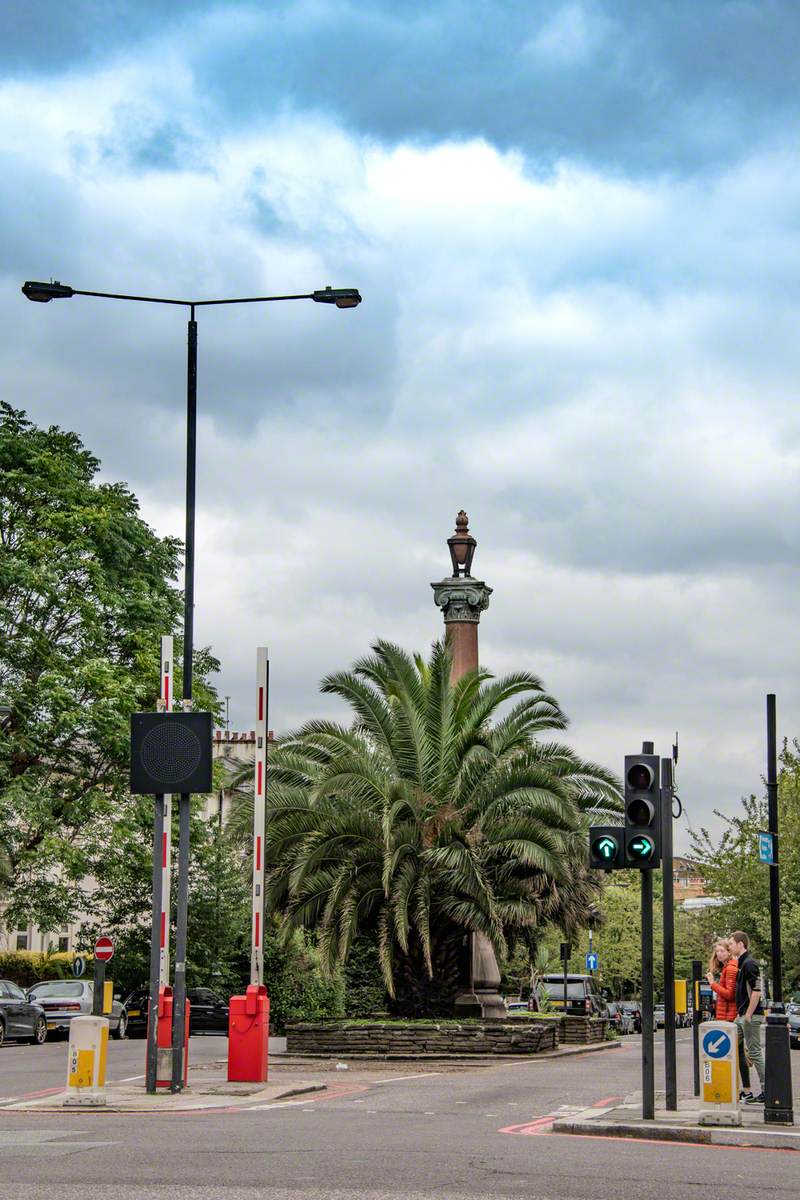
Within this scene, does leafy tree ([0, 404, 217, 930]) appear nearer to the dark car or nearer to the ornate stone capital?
the dark car

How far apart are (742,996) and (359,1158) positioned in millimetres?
7211

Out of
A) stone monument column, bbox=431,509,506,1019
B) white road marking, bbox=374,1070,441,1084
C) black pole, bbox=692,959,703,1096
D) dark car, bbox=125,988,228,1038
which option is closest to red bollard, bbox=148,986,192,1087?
white road marking, bbox=374,1070,441,1084

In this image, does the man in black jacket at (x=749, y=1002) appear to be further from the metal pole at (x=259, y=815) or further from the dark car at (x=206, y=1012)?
the dark car at (x=206, y=1012)

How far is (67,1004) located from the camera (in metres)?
40.8

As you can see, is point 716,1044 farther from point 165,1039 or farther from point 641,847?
point 165,1039

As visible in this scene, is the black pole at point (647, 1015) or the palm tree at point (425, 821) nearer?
the black pole at point (647, 1015)

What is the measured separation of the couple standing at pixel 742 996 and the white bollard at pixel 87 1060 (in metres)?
6.56

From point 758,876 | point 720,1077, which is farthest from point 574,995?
point 720,1077

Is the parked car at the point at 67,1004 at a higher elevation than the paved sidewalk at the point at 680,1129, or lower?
lower

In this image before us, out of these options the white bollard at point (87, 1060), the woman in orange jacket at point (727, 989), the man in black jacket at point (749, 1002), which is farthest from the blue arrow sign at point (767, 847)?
the white bollard at point (87, 1060)

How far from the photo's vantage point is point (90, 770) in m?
43.9

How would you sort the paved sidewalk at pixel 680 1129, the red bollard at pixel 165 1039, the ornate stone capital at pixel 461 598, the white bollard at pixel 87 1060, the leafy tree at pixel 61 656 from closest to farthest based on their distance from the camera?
the paved sidewalk at pixel 680 1129 < the white bollard at pixel 87 1060 < the red bollard at pixel 165 1039 < the ornate stone capital at pixel 461 598 < the leafy tree at pixel 61 656

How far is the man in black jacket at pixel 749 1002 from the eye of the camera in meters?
17.8

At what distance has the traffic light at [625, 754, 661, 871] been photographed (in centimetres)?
1550
